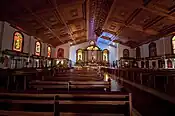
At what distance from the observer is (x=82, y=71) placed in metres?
7.80

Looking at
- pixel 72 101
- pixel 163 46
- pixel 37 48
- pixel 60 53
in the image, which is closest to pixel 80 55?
pixel 60 53

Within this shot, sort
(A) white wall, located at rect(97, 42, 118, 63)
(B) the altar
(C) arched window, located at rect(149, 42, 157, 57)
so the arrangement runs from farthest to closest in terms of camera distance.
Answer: (B) the altar < (A) white wall, located at rect(97, 42, 118, 63) < (C) arched window, located at rect(149, 42, 157, 57)

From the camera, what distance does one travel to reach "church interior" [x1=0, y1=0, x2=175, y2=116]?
5.40ft

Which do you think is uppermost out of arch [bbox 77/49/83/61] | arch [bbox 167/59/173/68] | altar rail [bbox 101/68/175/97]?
arch [bbox 77/49/83/61]

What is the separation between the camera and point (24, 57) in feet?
38.7

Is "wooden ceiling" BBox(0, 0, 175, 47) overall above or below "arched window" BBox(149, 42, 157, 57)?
above

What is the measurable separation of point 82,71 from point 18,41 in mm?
6582

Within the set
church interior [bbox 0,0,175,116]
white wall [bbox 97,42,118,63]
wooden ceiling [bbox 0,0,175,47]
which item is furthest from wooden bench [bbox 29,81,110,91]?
white wall [bbox 97,42,118,63]

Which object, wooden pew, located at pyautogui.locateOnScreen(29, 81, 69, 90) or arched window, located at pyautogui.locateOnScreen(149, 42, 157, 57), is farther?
arched window, located at pyautogui.locateOnScreen(149, 42, 157, 57)

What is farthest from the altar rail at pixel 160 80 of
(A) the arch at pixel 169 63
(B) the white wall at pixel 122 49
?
(B) the white wall at pixel 122 49

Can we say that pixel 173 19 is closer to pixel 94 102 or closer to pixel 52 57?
pixel 94 102

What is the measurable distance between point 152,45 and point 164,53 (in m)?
2.66

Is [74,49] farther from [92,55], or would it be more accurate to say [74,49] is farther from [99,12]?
[99,12]

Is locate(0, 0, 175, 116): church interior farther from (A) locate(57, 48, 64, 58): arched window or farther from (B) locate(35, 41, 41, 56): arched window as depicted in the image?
(A) locate(57, 48, 64, 58): arched window
